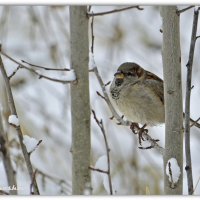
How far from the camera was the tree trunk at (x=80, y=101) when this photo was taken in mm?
1066

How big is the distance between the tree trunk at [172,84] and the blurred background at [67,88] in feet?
0.93

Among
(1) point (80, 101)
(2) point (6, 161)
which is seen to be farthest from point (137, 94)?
(2) point (6, 161)

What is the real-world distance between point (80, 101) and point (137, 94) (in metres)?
0.21

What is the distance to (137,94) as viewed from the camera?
124 cm

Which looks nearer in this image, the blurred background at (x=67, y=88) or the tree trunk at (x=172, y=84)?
the tree trunk at (x=172, y=84)

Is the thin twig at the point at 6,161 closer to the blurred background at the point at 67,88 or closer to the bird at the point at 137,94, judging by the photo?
the blurred background at the point at 67,88

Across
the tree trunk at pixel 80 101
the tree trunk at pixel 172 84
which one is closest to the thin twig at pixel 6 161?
the tree trunk at pixel 80 101

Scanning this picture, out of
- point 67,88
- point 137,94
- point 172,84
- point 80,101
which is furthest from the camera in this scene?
point 67,88

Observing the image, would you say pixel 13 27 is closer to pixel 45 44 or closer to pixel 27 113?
pixel 45 44

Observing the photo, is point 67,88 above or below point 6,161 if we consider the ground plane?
above

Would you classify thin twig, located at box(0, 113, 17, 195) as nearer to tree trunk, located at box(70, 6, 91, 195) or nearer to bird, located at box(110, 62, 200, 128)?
tree trunk, located at box(70, 6, 91, 195)

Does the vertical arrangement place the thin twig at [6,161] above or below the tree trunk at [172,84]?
below

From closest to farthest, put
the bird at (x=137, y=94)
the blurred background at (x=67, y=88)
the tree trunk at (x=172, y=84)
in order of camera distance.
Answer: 1. the tree trunk at (x=172, y=84)
2. the bird at (x=137, y=94)
3. the blurred background at (x=67, y=88)

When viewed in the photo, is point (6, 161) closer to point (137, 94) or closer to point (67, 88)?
point (137, 94)
